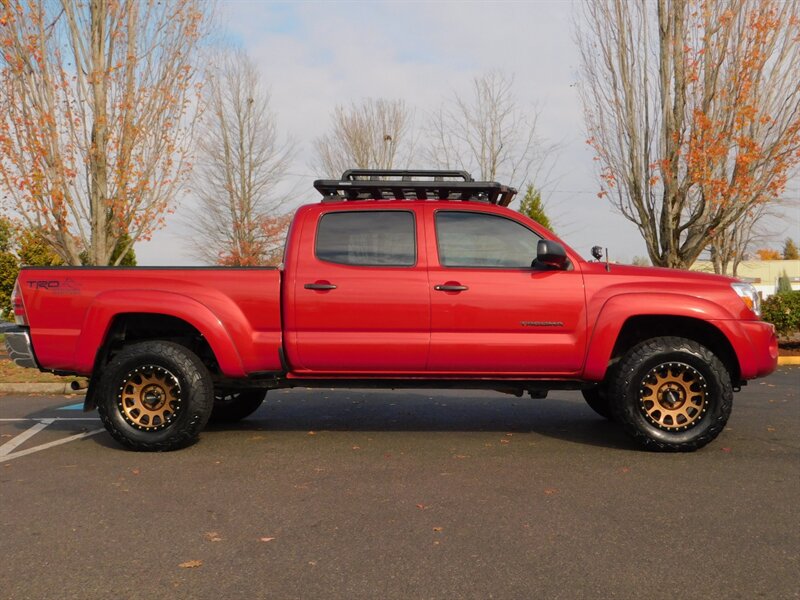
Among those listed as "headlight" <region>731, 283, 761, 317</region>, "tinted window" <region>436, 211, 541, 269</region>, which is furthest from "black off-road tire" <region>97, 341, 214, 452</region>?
"headlight" <region>731, 283, 761, 317</region>

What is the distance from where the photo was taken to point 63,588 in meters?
3.27

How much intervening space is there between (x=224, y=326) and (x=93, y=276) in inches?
45.0

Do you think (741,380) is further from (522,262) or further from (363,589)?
(363,589)

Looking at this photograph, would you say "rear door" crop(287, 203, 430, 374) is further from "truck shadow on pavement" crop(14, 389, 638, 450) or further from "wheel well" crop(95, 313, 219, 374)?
"truck shadow on pavement" crop(14, 389, 638, 450)

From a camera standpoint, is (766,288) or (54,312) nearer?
(54,312)

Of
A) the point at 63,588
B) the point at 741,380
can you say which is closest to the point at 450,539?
the point at 63,588

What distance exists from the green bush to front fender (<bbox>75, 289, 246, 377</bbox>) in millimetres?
12463

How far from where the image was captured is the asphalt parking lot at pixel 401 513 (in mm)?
3355

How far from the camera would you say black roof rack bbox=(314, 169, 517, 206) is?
6070mm

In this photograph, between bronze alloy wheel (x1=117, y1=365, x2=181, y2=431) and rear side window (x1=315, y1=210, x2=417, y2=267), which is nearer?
bronze alloy wheel (x1=117, y1=365, x2=181, y2=431)

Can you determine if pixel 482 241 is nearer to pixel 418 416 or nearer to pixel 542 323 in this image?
pixel 542 323

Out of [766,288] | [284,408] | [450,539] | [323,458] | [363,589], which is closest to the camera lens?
[363,589]

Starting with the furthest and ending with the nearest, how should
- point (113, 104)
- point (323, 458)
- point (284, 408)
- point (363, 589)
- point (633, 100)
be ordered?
point (633, 100) → point (113, 104) → point (284, 408) → point (323, 458) → point (363, 589)

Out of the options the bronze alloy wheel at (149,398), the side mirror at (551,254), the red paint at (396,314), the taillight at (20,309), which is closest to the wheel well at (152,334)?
the red paint at (396,314)
